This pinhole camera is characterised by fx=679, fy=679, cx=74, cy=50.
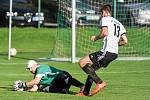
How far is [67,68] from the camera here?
21.5 meters

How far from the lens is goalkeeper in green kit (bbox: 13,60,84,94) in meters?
14.4

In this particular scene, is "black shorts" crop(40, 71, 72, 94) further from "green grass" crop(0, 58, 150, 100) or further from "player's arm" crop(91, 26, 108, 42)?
"player's arm" crop(91, 26, 108, 42)

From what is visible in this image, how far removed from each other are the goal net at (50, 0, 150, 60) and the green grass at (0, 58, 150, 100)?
13.6 feet

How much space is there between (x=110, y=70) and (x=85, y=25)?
442 inches

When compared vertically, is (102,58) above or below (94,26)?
below

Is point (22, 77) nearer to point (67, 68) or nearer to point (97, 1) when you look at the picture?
point (67, 68)

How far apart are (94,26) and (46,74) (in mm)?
17026

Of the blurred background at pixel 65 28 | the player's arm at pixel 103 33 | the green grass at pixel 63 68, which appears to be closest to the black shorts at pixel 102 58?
the player's arm at pixel 103 33

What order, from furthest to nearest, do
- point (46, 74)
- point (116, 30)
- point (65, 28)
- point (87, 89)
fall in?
point (65, 28) → point (46, 74) → point (116, 30) → point (87, 89)

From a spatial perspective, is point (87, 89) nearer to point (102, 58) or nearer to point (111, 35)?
point (102, 58)

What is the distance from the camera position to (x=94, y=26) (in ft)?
103

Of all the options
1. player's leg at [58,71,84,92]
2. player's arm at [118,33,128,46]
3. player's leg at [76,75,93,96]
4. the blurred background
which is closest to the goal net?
the blurred background

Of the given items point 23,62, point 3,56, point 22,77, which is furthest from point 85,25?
point 22,77

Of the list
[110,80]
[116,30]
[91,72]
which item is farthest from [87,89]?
[110,80]
